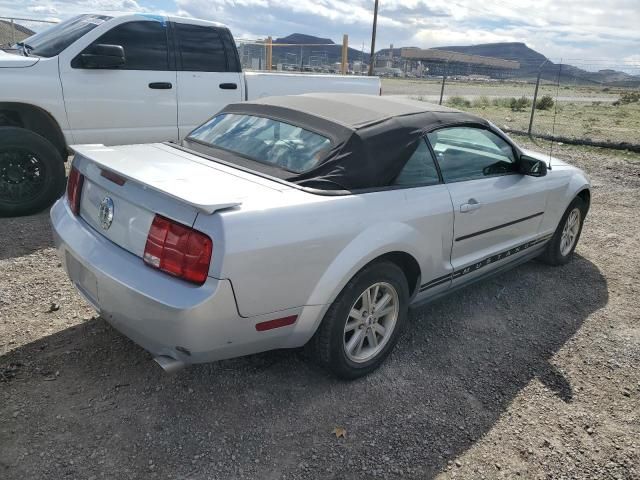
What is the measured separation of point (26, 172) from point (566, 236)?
527 cm

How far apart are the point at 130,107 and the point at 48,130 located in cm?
87

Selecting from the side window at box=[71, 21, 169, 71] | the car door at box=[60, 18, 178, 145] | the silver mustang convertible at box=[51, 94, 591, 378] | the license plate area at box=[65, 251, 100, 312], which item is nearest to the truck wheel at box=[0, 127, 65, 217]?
the car door at box=[60, 18, 178, 145]

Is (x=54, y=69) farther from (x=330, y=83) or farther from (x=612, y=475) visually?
(x=612, y=475)

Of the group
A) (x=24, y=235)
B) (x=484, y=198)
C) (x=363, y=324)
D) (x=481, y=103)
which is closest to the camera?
(x=363, y=324)

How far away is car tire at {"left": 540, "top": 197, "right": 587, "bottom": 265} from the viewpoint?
4906 millimetres

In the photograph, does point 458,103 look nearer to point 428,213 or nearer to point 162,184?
point 428,213

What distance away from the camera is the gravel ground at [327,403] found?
2.52 meters

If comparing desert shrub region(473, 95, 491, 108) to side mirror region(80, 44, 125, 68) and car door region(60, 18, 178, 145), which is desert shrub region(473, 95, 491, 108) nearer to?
car door region(60, 18, 178, 145)

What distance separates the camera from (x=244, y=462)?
2502 mm

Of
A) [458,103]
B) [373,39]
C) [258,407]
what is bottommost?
[258,407]

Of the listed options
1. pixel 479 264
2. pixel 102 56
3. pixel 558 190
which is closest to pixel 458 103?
pixel 558 190

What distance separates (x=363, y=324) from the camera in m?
3.11

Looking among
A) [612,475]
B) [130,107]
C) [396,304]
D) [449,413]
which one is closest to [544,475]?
[612,475]

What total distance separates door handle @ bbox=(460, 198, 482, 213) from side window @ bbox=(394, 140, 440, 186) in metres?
0.25
